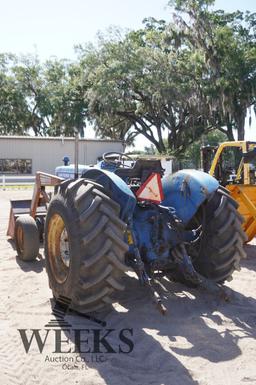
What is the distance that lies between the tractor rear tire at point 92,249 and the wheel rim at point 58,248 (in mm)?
281

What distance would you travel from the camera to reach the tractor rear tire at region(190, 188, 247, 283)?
5.28 meters

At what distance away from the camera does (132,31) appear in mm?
35219

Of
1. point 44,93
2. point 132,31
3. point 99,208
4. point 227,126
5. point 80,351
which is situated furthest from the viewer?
point 44,93

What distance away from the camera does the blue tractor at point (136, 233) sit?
4.30m

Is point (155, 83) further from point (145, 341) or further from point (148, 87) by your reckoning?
point (145, 341)

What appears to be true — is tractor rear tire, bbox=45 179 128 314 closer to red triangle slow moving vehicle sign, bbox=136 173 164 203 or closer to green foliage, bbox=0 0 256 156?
red triangle slow moving vehicle sign, bbox=136 173 164 203

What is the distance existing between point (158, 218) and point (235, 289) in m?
1.47

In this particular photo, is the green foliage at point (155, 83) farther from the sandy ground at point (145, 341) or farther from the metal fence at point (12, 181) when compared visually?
the sandy ground at point (145, 341)

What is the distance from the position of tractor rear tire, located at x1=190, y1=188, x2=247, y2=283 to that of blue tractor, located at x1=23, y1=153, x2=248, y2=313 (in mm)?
11

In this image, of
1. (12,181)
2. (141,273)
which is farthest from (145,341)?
(12,181)

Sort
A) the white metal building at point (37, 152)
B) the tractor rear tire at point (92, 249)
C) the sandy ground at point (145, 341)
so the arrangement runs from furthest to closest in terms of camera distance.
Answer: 1. the white metal building at point (37, 152)
2. the tractor rear tire at point (92, 249)
3. the sandy ground at point (145, 341)

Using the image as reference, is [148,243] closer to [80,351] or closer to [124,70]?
[80,351]

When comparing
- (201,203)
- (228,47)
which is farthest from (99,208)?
(228,47)

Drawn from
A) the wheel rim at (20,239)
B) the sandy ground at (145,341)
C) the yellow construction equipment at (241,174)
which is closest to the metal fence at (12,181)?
the yellow construction equipment at (241,174)
